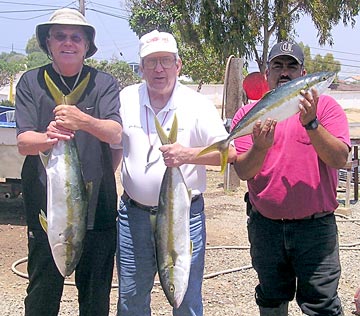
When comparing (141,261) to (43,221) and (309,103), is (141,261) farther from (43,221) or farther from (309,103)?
(309,103)

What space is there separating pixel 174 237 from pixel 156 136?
0.57 metres

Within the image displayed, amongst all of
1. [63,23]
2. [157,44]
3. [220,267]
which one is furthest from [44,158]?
[220,267]

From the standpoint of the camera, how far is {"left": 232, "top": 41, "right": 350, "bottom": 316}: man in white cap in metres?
3.27

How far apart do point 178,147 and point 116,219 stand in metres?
0.72

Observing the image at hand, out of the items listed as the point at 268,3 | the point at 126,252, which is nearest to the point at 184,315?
the point at 126,252

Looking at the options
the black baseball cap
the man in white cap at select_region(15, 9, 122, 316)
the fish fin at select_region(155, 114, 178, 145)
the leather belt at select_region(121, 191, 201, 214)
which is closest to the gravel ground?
the man in white cap at select_region(15, 9, 122, 316)

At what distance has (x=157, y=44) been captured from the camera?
308 cm

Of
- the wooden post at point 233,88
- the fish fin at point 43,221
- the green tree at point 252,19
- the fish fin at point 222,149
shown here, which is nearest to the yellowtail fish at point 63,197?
the fish fin at point 43,221

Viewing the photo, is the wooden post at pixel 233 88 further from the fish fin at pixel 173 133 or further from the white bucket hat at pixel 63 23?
the fish fin at pixel 173 133

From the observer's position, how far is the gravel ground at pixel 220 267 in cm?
479

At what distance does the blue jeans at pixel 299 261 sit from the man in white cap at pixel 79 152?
91 cm

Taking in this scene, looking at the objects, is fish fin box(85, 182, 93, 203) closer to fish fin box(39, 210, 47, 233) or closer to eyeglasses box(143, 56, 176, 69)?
fish fin box(39, 210, 47, 233)

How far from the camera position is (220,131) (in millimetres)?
3174

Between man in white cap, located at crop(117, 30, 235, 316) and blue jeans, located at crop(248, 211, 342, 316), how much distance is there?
0.40 metres
